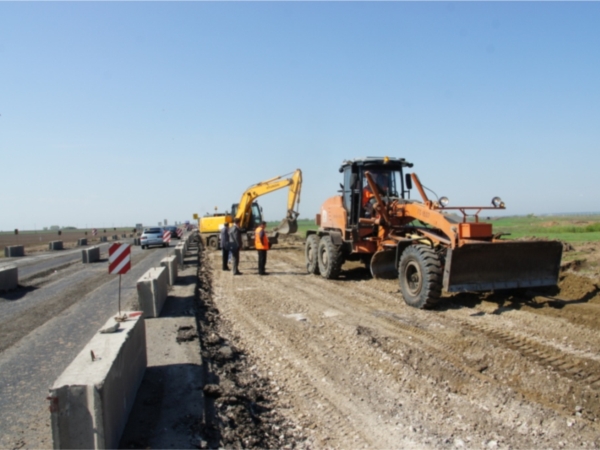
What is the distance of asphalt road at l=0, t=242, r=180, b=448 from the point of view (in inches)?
193

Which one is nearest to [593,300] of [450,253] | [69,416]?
[450,253]

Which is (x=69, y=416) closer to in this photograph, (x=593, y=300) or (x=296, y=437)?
(x=296, y=437)

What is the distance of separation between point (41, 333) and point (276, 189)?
56.9ft

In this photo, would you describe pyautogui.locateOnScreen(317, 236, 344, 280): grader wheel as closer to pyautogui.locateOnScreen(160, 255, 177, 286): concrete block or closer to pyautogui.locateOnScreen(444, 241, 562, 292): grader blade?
pyautogui.locateOnScreen(160, 255, 177, 286): concrete block

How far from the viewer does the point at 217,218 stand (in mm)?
28922

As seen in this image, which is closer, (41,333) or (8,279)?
(41,333)

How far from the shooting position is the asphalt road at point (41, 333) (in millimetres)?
4910

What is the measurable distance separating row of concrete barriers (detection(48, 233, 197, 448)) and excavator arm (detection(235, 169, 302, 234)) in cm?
1793

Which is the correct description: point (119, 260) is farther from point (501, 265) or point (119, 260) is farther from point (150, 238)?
point (150, 238)

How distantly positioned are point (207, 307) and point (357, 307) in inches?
124

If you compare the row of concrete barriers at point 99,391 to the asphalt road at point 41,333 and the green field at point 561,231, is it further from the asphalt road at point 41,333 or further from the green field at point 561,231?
the green field at point 561,231

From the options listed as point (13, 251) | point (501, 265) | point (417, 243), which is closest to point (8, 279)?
point (417, 243)

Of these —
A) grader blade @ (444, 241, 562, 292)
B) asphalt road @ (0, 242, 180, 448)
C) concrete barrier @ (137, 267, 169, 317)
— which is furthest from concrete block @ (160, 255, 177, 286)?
grader blade @ (444, 241, 562, 292)

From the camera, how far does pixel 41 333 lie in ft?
27.1
